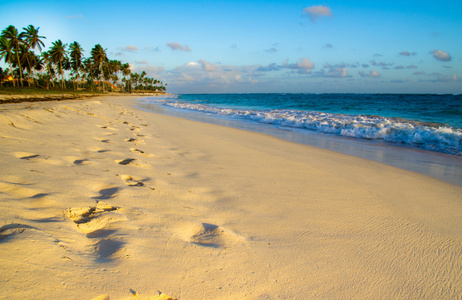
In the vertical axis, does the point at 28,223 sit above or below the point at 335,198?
above

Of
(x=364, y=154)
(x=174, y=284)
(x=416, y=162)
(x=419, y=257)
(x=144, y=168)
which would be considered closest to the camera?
(x=174, y=284)

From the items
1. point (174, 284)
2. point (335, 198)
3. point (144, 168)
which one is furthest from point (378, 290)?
point (144, 168)

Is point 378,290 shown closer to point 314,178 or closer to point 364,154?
point 314,178

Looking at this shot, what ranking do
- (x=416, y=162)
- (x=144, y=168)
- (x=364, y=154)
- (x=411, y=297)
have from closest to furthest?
(x=411, y=297) → (x=144, y=168) → (x=416, y=162) → (x=364, y=154)

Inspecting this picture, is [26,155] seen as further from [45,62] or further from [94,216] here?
[45,62]

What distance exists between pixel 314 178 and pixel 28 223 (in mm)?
3222

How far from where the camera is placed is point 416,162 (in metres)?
5.15

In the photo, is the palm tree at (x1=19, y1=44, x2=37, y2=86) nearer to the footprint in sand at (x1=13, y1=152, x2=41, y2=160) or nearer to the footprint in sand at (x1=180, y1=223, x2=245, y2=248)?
the footprint in sand at (x1=13, y1=152, x2=41, y2=160)

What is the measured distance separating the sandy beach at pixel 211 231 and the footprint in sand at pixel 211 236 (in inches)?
0.5

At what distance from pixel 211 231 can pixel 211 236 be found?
80 millimetres

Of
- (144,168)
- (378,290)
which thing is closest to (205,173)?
(144,168)

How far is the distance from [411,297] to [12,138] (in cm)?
502

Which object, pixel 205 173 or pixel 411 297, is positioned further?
pixel 205 173

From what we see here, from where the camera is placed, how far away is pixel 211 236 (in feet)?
6.08
